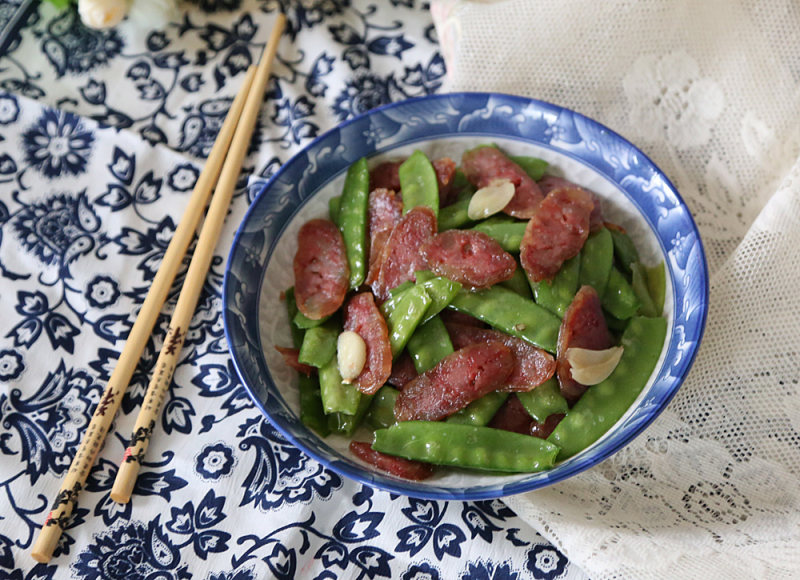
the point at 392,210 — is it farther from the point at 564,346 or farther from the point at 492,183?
the point at 564,346

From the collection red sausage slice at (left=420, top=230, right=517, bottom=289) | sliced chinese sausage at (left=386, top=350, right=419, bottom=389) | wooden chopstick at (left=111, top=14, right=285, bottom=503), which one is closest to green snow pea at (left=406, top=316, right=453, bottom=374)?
sliced chinese sausage at (left=386, top=350, right=419, bottom=389)

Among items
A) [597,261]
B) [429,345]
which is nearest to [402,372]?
[429,345]

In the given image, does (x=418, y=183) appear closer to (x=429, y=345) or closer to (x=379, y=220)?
(x=379, y=220)

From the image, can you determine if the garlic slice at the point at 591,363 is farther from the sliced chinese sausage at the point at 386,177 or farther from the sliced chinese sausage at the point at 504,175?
the sliced chinese sausage at the point at 386,177

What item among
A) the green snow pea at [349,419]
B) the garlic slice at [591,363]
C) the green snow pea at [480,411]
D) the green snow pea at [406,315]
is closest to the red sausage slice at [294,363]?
the green snow pea at [349,419]

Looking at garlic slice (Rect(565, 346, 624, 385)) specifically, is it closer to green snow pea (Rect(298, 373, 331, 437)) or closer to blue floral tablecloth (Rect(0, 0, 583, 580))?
blue floral tablecloth (Rect(0, 0, 583, 580))

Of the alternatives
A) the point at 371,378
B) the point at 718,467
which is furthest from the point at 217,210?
the point at 718,467
